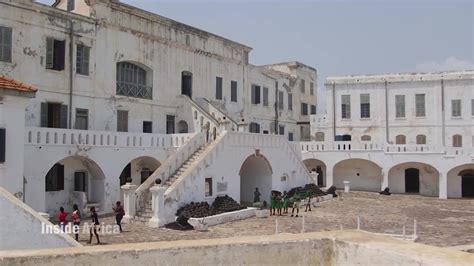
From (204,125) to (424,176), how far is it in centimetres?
1814

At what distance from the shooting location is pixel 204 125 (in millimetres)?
25703

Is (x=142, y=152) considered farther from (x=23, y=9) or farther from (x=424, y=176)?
(x=424, y=176)

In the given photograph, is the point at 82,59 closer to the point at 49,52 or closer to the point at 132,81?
the point at 49,52

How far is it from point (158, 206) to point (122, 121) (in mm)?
7643

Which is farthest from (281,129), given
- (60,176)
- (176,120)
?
(60,176)

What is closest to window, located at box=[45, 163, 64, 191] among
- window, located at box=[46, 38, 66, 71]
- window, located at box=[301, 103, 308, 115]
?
window, located at box=[46, 38, 66, 71]

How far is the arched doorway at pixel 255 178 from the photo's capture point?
84.8 feet

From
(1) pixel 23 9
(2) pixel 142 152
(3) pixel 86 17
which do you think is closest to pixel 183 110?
(2) pixel 142 152

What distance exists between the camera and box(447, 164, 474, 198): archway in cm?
3247

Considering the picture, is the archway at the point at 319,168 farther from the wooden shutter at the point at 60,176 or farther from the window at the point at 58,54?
the window at the point at 58,54

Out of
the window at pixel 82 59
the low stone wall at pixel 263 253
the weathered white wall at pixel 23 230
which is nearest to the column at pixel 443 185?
the window at pixel 82 59

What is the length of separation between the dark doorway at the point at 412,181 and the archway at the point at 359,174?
203 centimetres

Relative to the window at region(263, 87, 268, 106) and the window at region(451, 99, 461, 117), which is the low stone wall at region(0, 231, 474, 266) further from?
the window at region(451, 99, 461, 117)

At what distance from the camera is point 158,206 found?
708 inches
